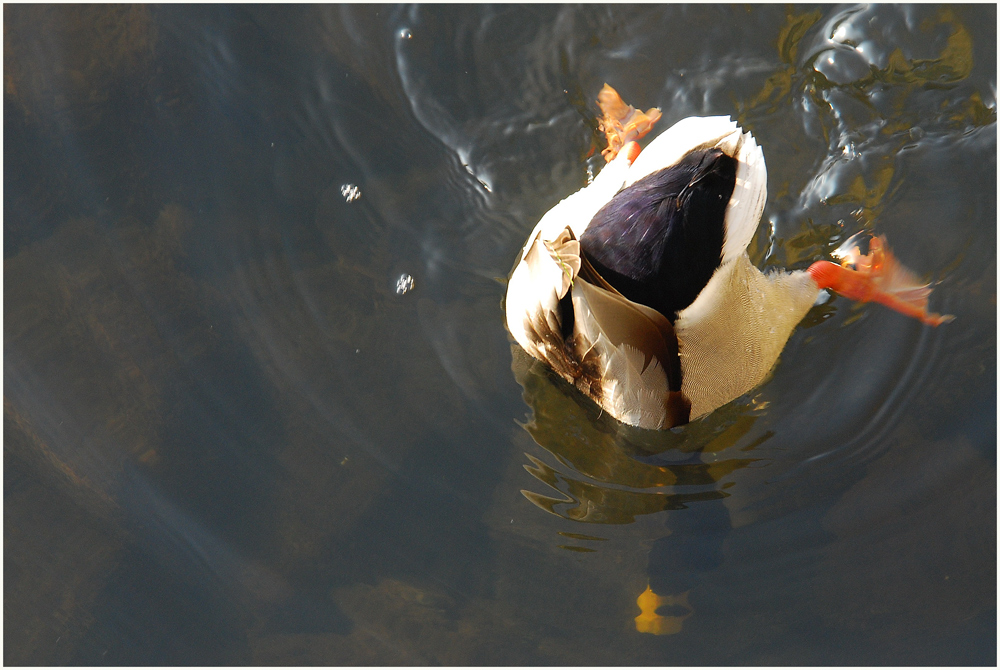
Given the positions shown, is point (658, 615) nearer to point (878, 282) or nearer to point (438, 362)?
point (438, 362)

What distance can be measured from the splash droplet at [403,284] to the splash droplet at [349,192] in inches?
13.2

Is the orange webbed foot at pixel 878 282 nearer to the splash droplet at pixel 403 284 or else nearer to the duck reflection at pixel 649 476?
the duck reflection at pixel 649 476

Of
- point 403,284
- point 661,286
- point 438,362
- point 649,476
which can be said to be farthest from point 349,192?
point 649,476

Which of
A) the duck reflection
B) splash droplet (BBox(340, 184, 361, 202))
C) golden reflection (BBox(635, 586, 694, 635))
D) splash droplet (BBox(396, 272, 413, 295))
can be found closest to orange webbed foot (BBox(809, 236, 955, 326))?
the duck reflection

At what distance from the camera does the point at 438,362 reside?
2.89 m

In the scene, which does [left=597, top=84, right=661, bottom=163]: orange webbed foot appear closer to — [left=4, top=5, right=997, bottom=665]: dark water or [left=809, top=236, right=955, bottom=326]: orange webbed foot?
[left=4, top=5, right=997, bottom=665]: dark water

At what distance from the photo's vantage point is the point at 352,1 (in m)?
3.19

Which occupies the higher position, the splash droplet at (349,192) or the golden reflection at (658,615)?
the splash droplet at (349,192)

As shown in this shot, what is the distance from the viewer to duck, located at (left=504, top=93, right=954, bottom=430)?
219 cm

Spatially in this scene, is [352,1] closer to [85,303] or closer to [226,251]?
[226,251]

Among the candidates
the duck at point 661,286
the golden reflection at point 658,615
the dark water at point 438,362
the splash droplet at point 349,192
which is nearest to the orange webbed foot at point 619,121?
the dark water at point 438,362

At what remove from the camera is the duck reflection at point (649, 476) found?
270 centimetres

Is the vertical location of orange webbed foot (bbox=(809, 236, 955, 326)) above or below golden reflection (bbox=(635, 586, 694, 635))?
above

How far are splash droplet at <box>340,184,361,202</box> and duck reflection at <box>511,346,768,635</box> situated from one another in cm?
79
